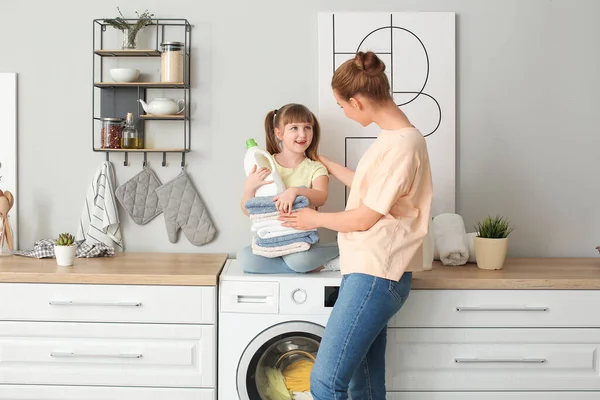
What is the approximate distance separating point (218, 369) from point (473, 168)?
137cm

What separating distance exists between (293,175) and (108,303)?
0.81m

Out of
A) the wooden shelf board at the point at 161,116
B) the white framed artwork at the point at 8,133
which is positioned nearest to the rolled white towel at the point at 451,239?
the wooden shelf board at the point at 161,116

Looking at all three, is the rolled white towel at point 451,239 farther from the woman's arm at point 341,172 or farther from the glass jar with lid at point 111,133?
the glass jar with lid at point 111,133

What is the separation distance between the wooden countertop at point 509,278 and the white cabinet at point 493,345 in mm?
27

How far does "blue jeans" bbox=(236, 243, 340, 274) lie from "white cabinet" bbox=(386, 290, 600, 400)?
34 centimetres

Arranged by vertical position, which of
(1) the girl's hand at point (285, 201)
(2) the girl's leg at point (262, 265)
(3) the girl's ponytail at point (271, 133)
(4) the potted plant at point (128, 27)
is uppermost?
(4) the potted plant at point (128, 27)

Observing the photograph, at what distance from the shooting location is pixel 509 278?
2.26 metres

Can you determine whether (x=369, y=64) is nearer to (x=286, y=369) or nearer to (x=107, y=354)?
(x=286, y=369)

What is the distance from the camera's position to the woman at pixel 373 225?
1.79 meters

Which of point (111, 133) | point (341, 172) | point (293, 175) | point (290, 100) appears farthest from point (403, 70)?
point (111, 133)

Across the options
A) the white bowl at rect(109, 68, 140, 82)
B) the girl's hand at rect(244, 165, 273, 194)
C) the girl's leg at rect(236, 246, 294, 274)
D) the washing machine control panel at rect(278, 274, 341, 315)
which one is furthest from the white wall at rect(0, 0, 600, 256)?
the washing machine control panel at rect(278, 274, 341, 315)

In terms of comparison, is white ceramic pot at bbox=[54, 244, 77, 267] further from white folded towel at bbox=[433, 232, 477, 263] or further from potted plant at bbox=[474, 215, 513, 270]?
potted plant at bbox=[474, 215, 513, 270]

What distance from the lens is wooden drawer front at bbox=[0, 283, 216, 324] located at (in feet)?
7.34

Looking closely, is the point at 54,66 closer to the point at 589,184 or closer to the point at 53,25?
the point at 53,25
